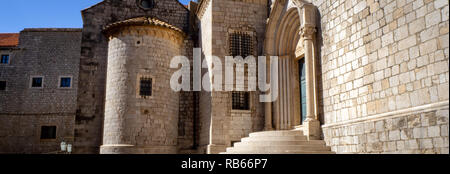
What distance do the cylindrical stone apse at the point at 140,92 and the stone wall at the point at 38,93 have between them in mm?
12080

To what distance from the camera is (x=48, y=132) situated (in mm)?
25750

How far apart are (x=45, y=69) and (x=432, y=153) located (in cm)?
2592

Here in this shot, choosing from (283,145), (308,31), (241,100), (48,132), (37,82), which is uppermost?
(37,82)

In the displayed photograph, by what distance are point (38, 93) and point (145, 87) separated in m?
14.8

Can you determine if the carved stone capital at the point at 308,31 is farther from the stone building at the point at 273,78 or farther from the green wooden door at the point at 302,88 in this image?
the green wooden door at the point at 302,88

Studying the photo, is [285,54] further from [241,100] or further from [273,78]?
[241,100]

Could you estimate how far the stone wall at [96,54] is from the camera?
16375 mm

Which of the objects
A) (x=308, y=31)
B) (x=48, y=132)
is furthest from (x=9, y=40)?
(x=308, y=31)

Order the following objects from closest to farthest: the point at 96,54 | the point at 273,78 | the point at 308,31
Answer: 1. the point at 308,31
2. the point at 273,78
3. the point at 96,54

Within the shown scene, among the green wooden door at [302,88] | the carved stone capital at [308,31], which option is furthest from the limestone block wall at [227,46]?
the carved stone capital at [308,31]

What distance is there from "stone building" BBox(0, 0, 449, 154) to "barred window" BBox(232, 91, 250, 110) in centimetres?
→ 4

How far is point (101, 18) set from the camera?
17422 millimetres
